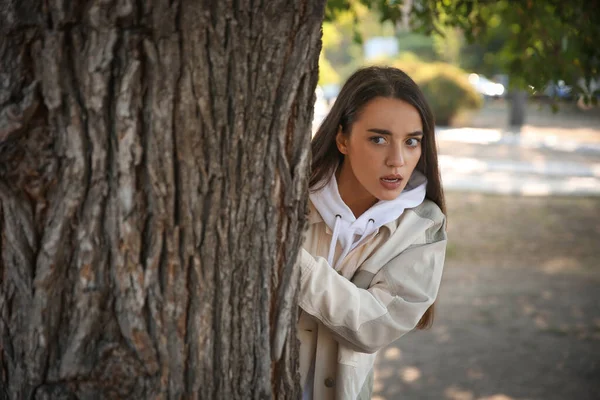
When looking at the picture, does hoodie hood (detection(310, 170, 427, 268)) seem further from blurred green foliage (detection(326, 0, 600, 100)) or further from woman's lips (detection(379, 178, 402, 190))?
blurred green foliage (detection(326, 0, 600, 100))

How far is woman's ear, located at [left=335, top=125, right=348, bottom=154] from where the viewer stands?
2.72m

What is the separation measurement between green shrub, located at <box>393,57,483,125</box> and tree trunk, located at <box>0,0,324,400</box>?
835 inches

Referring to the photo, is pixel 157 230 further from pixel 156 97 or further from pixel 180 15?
pixel 180 15

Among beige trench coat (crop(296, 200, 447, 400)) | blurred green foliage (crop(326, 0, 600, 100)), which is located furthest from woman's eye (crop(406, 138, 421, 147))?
blurred green foliage (crop(326, 0, 600, 100))

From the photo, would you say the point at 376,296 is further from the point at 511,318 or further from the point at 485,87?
the point at 485,87

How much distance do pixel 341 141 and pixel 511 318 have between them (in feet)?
15.8

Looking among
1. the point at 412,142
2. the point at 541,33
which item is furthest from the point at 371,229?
the point at 541,33

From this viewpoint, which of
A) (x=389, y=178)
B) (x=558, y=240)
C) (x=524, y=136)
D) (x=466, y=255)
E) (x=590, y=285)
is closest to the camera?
(x=389, y=178)

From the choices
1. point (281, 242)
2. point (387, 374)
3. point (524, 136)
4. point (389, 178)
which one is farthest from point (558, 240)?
point (524, 136)

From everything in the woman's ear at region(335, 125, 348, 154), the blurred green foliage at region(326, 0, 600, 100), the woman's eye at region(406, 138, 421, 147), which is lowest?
the woman's ear at region(335, 125, 348, 154)

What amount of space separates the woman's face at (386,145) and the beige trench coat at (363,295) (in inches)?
5.6

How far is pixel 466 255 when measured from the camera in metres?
9.38

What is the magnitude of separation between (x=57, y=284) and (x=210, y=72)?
1.92ft

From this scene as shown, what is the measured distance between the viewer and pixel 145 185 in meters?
1.70
